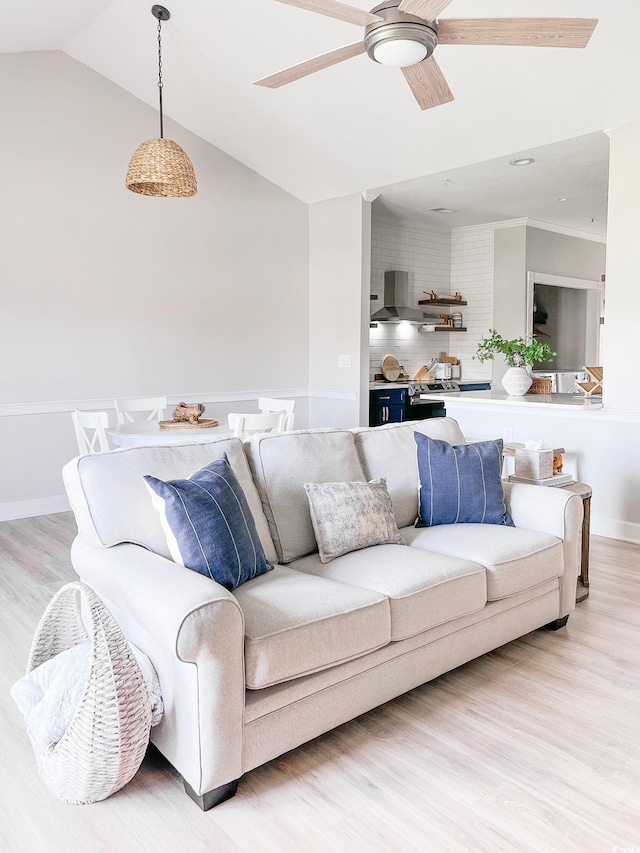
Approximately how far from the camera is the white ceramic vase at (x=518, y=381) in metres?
5.47

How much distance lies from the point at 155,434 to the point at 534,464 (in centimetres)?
218

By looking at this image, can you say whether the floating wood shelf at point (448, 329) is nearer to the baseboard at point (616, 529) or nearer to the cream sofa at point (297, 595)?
the baseboard at point (616, 529)

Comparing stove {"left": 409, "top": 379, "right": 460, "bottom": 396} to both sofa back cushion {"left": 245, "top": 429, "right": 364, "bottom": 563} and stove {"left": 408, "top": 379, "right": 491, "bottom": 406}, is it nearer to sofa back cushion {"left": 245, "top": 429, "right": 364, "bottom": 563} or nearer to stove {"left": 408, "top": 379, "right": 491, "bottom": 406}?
stove {"left": 408, "top": 379, "right": 491, "bottom": 406}

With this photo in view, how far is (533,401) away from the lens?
515cm

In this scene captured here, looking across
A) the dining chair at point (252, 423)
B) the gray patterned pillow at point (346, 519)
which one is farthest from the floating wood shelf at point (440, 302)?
the gray patterned pillow at point (346, 519)

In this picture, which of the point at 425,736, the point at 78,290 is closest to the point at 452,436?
the point at 425,736

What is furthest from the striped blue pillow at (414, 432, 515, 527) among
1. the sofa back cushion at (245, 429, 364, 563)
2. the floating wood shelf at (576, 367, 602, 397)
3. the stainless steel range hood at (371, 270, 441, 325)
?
the stainless steel range hood at (371, 270, 441, 325)

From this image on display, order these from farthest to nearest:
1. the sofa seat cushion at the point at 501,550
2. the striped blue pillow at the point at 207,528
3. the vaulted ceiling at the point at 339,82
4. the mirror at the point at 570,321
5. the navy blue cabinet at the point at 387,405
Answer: the mirror at the point at 570,321
the navy blue cabinet at the point at 387,405
the vaulted ceiling at the point at 339,82
the sofa seat cushion at the point at 501,550
the striped blue pillow at the point at 207,528

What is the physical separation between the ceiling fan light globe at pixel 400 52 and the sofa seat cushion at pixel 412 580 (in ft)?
6.48

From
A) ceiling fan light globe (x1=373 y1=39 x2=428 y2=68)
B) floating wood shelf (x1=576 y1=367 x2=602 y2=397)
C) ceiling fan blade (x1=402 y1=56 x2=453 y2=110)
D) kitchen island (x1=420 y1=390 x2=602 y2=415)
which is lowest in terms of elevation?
kitchen island (x1=420 y1=390 x2=602 y2=415)

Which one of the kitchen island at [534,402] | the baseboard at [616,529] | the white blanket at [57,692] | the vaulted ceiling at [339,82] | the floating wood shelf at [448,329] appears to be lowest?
the baseboard at [616,529]

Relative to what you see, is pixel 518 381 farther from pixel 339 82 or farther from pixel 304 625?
pixel 304 625

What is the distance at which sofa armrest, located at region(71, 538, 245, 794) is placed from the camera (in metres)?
1.81

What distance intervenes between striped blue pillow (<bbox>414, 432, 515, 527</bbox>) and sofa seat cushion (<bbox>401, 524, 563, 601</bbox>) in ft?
0.18
